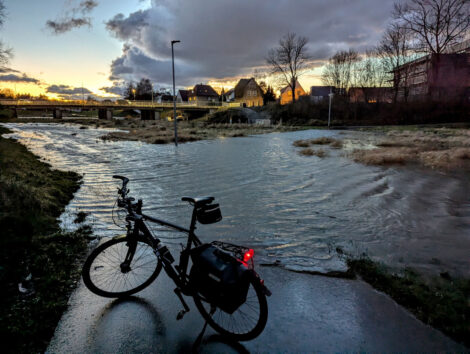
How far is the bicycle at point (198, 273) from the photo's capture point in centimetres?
281

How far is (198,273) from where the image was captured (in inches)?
118

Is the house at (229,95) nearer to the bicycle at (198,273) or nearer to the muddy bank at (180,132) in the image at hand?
the muddy bank at (180,132)

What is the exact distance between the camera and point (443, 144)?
70.6 ft

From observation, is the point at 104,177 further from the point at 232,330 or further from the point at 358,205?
the point at 232,330

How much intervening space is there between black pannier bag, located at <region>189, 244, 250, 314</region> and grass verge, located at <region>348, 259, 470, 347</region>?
87.4 inches

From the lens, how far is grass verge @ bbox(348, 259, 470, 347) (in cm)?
321

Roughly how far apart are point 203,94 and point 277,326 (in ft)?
397

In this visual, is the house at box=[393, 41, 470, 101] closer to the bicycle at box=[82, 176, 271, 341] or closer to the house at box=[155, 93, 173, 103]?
the bicycle at box=[82, 176, 271, 341]

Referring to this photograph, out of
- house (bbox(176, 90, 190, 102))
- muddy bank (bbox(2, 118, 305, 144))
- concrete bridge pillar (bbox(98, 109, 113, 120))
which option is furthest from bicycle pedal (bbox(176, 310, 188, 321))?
house (bbox(176, 90, 190, 102))

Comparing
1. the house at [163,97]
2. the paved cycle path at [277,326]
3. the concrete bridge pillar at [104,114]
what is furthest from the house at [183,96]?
the paved cycle path at [277,326]

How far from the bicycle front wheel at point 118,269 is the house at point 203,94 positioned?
384 feet

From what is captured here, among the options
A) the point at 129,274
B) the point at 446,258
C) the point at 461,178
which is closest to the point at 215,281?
the point at 129,274

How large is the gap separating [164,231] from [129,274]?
2277 mm

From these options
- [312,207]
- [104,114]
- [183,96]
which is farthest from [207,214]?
[183,96]
